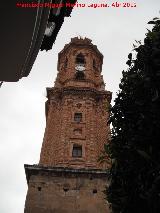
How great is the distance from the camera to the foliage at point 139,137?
20.6 ft

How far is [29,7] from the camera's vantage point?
13.1ft

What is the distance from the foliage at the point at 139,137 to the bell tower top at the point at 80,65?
842 inches

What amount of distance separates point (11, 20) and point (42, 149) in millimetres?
21089

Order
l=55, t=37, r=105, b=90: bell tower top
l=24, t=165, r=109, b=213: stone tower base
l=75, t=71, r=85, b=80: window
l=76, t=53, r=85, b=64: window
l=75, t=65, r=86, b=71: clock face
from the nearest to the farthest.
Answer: l=24, t=165, r=109, b=213: stone tower base, l=55, t=37, r=105, b=90: bell tower top, l=75, t=71, r=85, b=80: window, l=75, t=65, r=86, b=71: clock face, l=76, t=53, r=85, b=64: window

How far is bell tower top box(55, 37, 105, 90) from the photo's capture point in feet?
101

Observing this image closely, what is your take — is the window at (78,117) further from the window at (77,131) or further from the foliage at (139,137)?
the foliage at (139,137)

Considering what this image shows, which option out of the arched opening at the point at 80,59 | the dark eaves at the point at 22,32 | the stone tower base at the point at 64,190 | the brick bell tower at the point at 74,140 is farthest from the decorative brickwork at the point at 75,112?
the dark eaves at the point at 22,32

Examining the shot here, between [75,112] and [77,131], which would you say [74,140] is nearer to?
[77,131]

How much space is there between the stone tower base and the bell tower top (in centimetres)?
959

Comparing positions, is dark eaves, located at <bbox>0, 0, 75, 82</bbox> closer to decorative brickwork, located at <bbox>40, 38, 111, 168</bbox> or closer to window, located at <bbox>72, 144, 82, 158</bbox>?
decorative brickwork, located at <bbox>40, 38, 111, 168</bbox>

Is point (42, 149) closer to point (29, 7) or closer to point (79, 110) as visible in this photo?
point (79, 110)

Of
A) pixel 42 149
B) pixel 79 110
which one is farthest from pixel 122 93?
pixel 79 110

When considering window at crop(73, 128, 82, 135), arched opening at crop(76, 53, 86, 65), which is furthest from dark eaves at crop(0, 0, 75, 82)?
arched opening at crop(76, 53, 86, 65)

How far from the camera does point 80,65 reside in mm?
33188
